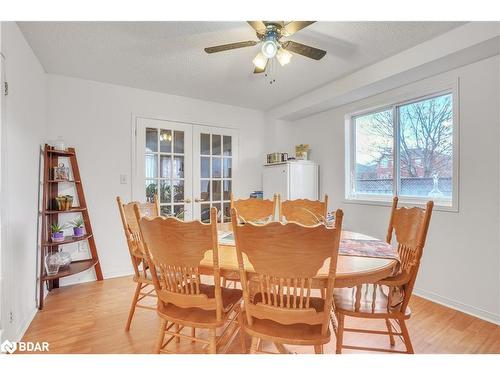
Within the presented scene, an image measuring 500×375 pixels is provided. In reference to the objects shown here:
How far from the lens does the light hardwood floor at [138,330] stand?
1.80 meters

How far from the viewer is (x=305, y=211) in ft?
8.02

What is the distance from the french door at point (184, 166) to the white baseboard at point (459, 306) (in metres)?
2.56

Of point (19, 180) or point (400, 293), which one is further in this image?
point (19, 180)

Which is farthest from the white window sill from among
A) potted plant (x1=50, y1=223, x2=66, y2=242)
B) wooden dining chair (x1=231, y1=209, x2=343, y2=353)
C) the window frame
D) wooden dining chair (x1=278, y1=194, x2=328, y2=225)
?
potted plant (x1=50, y1=223, x2=66, y2=242)

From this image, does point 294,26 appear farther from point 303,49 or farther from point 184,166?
point 184,166

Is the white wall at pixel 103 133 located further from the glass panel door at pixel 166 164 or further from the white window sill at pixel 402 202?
the white window sill at pixel 402 202

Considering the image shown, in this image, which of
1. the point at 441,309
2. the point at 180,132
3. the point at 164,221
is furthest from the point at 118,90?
the point at 441,309

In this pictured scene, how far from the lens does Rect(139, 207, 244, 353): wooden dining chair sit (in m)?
1.22

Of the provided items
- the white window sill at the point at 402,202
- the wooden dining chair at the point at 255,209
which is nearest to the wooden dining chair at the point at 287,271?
the wooden dining chair at the point at 255,209

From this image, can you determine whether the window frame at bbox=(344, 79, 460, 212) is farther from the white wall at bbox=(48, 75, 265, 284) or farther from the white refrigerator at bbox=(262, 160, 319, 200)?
the white wall at bbox=(48, 75, 265, 284)

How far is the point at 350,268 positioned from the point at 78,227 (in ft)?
9.19

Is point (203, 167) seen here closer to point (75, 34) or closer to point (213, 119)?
point (213, 119)

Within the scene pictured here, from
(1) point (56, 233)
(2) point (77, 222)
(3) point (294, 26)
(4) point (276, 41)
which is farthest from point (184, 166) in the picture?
(3) point (294, 26)

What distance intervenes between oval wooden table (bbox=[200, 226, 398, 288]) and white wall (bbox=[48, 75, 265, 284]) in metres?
2.28
